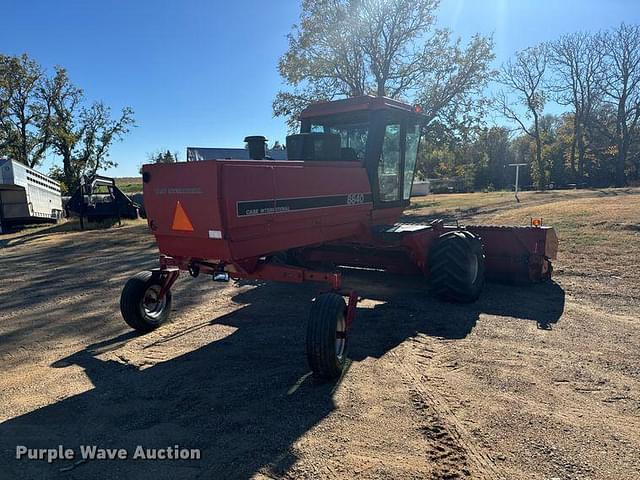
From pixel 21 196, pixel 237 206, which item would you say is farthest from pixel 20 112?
pixel 237 206

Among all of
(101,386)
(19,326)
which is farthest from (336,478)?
(19,326)

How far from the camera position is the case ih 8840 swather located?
166 inches

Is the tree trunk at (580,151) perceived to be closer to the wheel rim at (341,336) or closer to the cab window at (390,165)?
the cab window at (390,165)

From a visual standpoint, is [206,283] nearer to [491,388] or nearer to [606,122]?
[491,388]

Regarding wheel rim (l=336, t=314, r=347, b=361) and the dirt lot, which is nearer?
the dirt lot

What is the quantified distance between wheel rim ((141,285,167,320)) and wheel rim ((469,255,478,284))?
401 cm

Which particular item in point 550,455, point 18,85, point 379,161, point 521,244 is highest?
point 18,85

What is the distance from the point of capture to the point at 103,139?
3247cm

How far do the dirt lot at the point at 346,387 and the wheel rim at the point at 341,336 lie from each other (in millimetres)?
215

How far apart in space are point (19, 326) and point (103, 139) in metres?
30.0

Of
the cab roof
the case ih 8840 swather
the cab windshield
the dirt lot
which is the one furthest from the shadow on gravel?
the cab roof

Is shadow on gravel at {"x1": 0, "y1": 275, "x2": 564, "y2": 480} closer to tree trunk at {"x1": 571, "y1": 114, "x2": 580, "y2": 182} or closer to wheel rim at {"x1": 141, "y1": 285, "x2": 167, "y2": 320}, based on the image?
wheel rim at {"x1": 141, "y1": 285, "x2": 167, "y2": 320}

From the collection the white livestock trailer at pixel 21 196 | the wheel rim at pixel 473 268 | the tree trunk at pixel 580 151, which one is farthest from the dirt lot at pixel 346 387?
the tree trunk at pixel 580 151

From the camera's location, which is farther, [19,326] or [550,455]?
[19,326]
